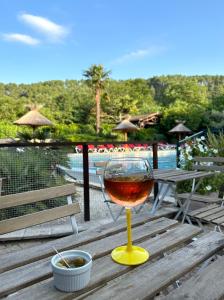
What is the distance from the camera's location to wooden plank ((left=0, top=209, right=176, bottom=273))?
1.02 m

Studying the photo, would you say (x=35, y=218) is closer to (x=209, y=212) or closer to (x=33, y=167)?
(x=209, y=212)

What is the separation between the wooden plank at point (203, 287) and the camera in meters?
0.77

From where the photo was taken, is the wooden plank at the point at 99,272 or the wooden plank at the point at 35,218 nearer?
the wooden plank at the point at 99,272

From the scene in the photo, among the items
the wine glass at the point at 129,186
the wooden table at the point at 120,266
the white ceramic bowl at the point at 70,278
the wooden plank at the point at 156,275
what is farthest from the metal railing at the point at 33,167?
the white ceramic bowl at the point at 70,278

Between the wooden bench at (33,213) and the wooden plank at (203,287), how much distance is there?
91 centimetres

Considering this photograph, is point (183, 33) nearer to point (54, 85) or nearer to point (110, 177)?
point (110, 177)

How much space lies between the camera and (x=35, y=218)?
1582 mm

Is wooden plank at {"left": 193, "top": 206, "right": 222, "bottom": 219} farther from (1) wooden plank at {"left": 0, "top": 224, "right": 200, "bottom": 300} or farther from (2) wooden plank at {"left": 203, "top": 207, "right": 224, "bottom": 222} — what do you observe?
(1) wooden plank at {"left": 0, "top": 224, "right": 200, "bottom": 300}

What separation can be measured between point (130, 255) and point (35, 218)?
75 centimetres

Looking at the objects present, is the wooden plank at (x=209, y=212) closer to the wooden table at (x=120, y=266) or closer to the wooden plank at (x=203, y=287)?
the wooden table at (x=120, y=266)

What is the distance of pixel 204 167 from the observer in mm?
3283

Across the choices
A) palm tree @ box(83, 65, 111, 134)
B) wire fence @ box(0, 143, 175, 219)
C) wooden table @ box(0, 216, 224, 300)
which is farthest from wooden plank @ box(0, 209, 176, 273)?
palm tree @ box(83, 65, 111, 134)

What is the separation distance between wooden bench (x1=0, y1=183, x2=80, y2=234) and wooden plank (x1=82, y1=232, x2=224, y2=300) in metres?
0.77

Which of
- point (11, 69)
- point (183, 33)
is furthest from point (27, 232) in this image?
point (11, 69)
